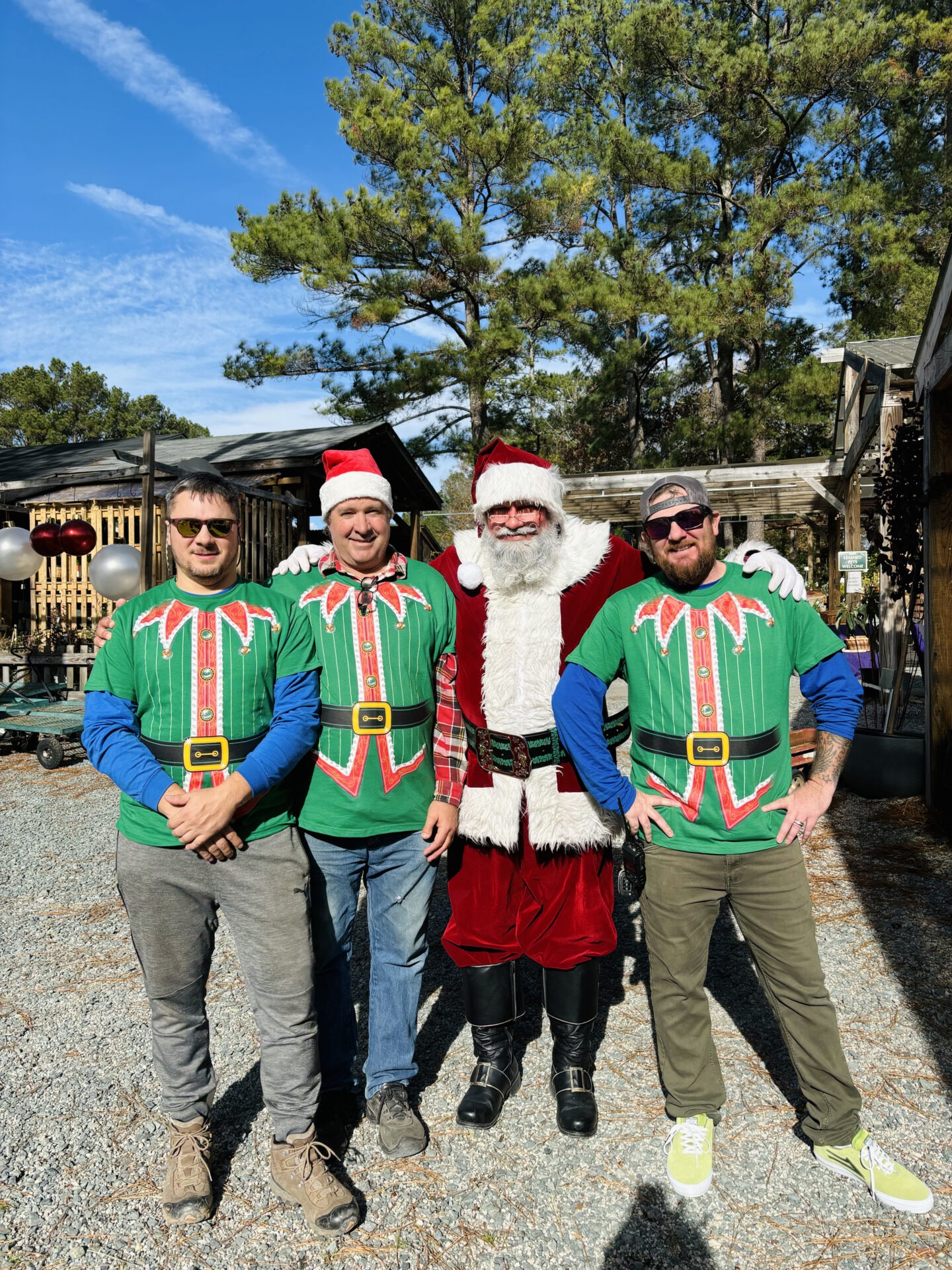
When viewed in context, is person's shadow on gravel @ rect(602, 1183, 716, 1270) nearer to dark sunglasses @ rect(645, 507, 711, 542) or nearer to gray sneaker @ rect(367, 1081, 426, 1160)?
gray sneaker @ rect(367, 1081, 426, 1160)

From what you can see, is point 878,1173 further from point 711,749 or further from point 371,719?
point 371,719

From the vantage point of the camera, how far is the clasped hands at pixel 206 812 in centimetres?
204

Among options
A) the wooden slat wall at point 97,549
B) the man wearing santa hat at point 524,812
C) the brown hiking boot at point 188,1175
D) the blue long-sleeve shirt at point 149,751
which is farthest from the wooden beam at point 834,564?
the brown hiking boot at point 188,1175

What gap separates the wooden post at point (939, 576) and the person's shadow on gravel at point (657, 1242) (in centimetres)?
410

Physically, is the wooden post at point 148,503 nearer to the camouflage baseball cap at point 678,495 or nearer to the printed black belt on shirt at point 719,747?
the camouflage baseball cap at point 678,495

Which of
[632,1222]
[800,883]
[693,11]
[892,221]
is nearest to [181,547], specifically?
[800,883]

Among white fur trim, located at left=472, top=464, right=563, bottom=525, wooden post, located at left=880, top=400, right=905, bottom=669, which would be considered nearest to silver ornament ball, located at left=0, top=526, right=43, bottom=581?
white fur trim, located at left=472, top=464, right=563, bottom=525

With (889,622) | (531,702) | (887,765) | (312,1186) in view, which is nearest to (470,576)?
(531,702)

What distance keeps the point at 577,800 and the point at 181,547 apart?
55.6 inches

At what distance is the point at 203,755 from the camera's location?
2.17 m

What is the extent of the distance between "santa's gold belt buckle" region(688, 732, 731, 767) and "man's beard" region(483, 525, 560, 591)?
0.78 meters

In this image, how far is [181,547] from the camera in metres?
2.22

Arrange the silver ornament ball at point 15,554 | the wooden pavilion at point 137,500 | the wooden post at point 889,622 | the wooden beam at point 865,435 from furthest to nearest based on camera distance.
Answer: the wooden pavilion at point 137,500 → the silver ornament ball at point 15,554 → the wooden post at point 889,622 → the wooden beam at point 865,435

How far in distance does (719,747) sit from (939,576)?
13.6 ft
